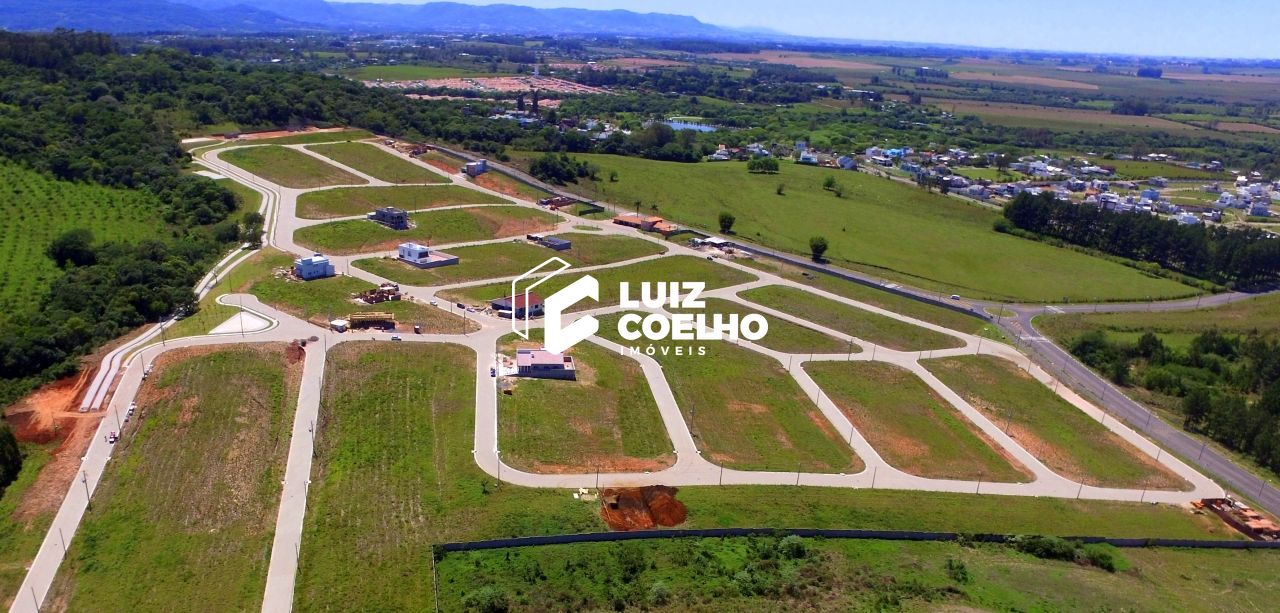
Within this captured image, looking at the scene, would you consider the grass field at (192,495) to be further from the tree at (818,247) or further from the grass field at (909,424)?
the tree at (818,247)

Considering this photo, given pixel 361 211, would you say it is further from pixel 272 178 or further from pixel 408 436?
pixel 408 436

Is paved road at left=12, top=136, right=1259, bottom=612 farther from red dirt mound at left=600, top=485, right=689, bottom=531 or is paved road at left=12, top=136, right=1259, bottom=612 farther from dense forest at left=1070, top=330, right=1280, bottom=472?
dense forest at left=1070, top=330, right=1280, bottom=472

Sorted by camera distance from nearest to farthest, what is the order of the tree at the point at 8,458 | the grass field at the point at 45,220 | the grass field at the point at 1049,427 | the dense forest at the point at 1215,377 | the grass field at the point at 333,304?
the tree at the point at 8,458
the grass field at the point at 1049,427
the dense forest at the point at 1215,377
the grass field at the point at 333,304
the grass field at the point at 45,220

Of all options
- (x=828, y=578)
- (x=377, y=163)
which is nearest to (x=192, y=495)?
(x=828, y=578)

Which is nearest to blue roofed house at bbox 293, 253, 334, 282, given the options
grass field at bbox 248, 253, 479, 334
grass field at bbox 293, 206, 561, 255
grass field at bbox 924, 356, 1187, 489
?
grass field at bbox 248, 253, 479, 334

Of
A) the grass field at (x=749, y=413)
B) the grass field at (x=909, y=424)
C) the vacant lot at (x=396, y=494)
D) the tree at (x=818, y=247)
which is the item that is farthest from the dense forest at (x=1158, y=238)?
the vacant lot at (x=396, y=494)

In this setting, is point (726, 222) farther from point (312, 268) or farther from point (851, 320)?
point (312, 268)

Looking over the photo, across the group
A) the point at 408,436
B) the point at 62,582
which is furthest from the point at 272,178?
the point at 62,582
